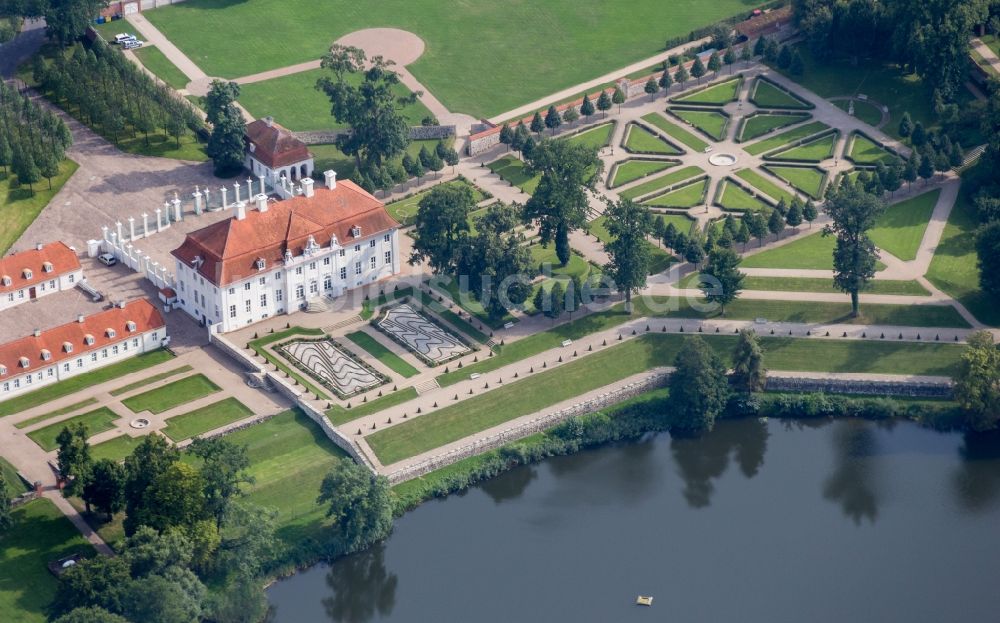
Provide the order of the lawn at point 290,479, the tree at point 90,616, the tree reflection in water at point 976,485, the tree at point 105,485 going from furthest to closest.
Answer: the tree reflection in water at point 976,485 → the lawn at point 290,479 → the tree at point 105,485 → the tree at point 90,616

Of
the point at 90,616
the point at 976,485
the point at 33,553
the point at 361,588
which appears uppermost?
the point at 976,485

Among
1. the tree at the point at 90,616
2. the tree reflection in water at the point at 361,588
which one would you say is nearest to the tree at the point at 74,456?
the tree at the point at 90,616

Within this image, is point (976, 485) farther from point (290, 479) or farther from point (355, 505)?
point (290, 479)

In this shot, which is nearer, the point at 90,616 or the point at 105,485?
the point at 90,616

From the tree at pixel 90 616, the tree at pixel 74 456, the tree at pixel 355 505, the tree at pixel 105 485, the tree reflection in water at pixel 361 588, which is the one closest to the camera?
the tree at pixel 90 616

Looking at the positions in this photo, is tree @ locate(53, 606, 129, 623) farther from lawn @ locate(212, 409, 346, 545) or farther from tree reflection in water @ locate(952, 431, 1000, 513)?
tree reflection in water @ locate(952, 431, 1000, 513)

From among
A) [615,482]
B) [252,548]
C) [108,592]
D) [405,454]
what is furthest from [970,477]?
[108,592]

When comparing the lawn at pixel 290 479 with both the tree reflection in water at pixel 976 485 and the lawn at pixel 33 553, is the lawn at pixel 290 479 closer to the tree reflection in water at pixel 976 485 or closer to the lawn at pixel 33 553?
the lawn at pixel 33 553

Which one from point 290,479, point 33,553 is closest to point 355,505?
point 290,479
